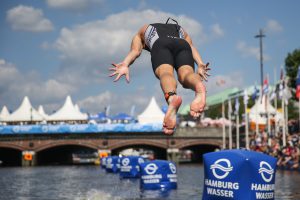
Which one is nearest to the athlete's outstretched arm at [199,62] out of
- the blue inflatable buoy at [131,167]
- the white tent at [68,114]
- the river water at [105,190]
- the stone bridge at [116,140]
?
the river water at [105,190]

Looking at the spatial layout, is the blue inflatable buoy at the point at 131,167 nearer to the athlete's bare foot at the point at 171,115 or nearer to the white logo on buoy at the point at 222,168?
the white logo on buoy at the point at 222,168

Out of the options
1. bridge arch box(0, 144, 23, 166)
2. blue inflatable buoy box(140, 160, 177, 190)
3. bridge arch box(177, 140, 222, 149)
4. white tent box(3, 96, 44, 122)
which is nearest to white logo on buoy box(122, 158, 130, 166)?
blue inflatable buoy box(140, 160, 177, 190)

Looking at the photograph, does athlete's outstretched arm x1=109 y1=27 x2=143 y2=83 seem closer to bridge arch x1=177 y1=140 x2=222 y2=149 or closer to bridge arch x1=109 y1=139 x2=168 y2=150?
bridge arch x1=109 y1=139 x2=168 y2=150

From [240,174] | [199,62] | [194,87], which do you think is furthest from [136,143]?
[194,87]

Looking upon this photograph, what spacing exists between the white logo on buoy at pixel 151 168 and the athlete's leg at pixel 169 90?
1810cm

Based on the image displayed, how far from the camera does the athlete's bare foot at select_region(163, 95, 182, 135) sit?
606 centimetres

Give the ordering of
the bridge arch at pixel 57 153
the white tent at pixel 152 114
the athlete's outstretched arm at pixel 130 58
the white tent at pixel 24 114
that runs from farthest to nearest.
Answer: the bridge arch at pixel 57 153 < the white tent at pixel 24 114 < the white tent at pixel 152 114 < the athlete's outstretched arm at pixel 130 58

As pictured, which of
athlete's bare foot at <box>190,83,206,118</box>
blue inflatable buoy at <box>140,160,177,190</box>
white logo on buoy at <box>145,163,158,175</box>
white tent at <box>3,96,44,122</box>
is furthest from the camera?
white tent at <box>3,96,44,122</box>

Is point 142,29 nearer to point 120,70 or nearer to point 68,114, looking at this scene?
point 120,70

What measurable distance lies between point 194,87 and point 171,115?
1.27 feet

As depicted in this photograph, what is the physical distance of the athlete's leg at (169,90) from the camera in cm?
608

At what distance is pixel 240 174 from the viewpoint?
8664 mm

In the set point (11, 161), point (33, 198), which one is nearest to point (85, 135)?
point (11, 161)

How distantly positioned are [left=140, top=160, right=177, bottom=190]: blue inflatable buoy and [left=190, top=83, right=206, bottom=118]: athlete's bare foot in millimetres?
18514
